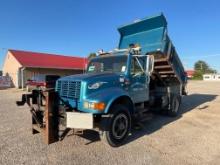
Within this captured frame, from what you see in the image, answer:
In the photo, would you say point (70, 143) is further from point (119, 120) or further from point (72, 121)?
point (119, 120)

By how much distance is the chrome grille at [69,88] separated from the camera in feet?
16.8

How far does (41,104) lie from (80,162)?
193cm

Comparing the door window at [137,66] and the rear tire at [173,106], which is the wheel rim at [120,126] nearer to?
the door window at [137,66]

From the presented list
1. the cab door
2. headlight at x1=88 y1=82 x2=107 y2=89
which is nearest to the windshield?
the cab door

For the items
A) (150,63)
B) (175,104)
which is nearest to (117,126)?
(150,63)

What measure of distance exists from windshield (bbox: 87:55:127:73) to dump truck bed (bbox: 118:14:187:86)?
165 cm

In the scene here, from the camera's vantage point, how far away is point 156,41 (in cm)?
758

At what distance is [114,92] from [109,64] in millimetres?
1410

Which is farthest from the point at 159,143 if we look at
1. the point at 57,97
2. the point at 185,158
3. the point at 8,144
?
the point at 8,144

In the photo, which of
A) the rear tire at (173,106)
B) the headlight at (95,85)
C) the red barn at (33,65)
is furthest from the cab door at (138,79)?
the red barn at (33,65)

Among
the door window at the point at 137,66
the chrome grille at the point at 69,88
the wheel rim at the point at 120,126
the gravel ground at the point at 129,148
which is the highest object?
the door window at the point at 137,66

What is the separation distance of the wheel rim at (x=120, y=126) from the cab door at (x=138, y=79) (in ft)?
2.68

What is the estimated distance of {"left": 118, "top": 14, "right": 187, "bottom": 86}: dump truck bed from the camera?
7438mm

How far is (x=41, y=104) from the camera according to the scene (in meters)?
5.50
